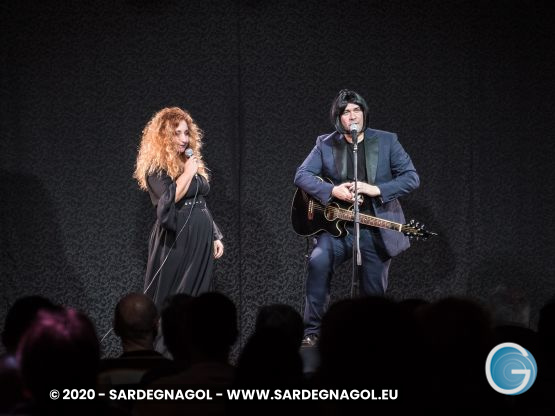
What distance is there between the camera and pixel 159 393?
2.34m

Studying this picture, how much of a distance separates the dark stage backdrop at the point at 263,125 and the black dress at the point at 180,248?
3.32ft

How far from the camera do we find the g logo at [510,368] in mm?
2623

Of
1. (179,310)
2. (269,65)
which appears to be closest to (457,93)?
(269,65)

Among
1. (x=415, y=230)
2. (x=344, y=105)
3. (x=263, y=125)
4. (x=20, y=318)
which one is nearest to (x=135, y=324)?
(x=20, y=318)

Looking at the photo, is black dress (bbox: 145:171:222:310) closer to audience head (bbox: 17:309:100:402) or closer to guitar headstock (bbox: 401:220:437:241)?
guitar headstock (bbox: 401:220:437:241)

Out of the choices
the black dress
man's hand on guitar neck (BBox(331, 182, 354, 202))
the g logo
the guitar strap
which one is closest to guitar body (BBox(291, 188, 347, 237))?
man's hand on guitar neck (BBox(331, 182, 354, 202))

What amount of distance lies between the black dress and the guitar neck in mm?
827

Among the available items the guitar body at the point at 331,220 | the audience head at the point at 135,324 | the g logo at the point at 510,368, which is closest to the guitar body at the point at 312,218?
the guitar body at the point at 331,220

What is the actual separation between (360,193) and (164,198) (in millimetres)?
1192

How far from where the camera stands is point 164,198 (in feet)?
16.0

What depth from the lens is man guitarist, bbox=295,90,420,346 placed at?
506cm

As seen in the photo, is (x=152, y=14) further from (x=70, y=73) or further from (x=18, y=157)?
(x=18, y=157)

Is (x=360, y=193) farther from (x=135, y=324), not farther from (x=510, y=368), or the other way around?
(x=510, y=368)

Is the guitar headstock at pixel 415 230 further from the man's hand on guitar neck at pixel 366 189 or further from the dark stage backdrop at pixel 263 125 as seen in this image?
the dark stage backdrop at pixel 263 125
